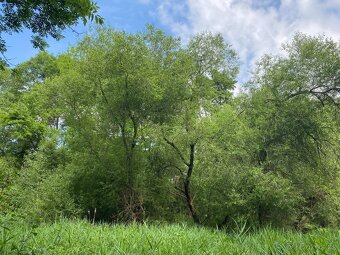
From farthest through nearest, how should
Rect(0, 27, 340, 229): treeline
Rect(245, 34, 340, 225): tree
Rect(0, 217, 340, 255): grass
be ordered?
Rect(245, 34, 340, 225): tree → Rect(0, 27, 340, 229): treeline → Rect(0, 217, 340, 255): grass

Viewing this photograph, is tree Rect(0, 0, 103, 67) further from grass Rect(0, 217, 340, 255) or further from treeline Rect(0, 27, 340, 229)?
treeline Rect(0, 27, 340, 229)

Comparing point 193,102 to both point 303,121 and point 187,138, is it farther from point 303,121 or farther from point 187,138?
point 303,121

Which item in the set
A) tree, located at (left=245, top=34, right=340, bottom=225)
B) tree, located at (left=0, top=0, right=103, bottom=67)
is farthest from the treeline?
tree, located at (left=0, top=0, right=103, bottom=67)

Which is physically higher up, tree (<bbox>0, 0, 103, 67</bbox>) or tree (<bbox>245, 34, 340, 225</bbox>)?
tree (<bbox>245, 34, 340, 225</bbox>)

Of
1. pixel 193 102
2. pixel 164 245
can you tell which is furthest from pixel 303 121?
pixel 164 245

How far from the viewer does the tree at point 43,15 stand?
12.6 ft

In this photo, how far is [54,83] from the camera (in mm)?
15742

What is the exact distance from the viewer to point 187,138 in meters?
14.2

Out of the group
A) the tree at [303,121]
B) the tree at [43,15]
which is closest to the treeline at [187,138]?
the tree at [303,121]

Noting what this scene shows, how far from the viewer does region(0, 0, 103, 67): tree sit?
12.6ft

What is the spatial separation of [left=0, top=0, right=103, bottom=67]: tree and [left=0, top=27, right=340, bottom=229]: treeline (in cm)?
923

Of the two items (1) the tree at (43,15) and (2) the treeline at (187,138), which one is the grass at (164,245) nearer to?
(1) the tree at (43,15)

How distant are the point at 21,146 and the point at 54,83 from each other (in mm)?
10278

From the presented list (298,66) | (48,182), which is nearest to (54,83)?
(48,182)
